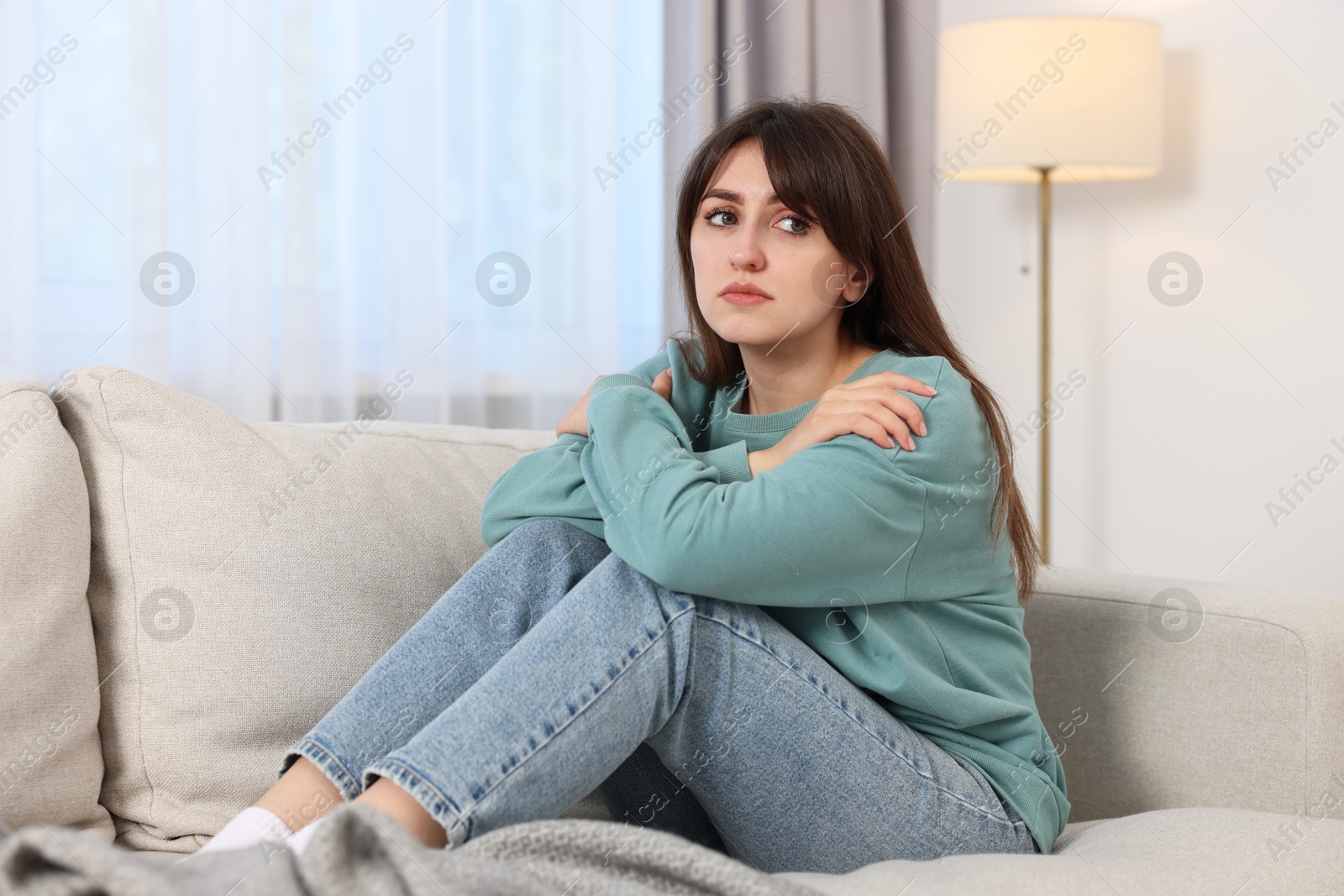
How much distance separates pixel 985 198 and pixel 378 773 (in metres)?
2.25

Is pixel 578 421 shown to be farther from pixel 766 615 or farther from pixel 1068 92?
pixel 1068 92

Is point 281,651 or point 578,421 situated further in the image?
point 578,421

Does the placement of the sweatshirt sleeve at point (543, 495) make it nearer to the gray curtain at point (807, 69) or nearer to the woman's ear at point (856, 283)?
the woman's ear at point (856, 283)

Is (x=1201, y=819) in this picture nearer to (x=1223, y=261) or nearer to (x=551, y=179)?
(x=1223, y=261)

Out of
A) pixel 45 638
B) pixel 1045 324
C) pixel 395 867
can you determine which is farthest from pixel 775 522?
pixel 1045 324

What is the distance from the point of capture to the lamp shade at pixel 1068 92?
6.91ft

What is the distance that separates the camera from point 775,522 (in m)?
0.95

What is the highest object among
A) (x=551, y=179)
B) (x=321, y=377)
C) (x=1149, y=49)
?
(x=1149, y=49)

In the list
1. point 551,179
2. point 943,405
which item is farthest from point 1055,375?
point 943,405

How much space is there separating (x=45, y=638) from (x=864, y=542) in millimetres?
697

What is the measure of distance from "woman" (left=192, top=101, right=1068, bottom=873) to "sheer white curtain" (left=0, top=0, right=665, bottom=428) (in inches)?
37.8

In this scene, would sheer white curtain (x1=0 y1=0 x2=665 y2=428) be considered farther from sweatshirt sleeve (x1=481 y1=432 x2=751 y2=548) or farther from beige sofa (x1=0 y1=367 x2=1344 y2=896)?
sweatshirt sleeve (x1=481 y1=432 x2=751 y2=548)

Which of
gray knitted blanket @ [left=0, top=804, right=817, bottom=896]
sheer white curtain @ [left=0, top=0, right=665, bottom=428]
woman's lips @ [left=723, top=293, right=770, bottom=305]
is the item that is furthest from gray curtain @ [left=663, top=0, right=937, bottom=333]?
gray knitted blanket @ [left=0, top=804, right=817, bottom=896]

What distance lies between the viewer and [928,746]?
40.2 inches
